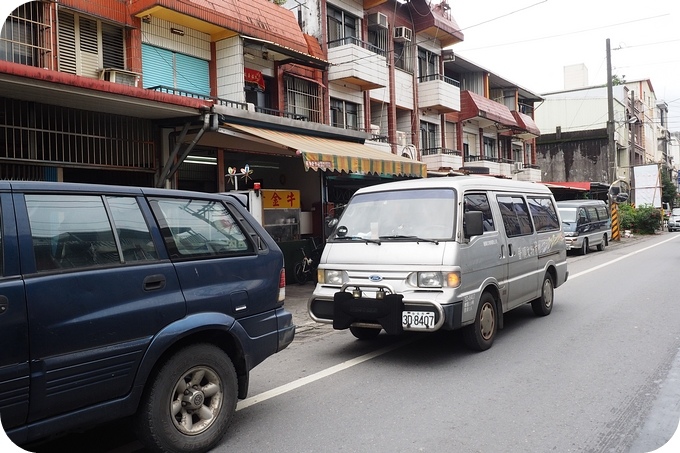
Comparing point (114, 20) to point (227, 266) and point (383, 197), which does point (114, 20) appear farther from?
point (227, 266)

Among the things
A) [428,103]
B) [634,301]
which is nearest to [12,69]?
[634,301]

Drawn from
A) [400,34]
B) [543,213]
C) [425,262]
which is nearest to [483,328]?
[425,262]

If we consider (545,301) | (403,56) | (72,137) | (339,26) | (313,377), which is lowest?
(313,377)

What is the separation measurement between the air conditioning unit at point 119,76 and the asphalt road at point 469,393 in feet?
23.3

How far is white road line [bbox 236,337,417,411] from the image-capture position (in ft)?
16.1

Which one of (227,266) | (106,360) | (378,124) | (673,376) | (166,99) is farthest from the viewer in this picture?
(378,124)

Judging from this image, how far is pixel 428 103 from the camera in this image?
2325 cm

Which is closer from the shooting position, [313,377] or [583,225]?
[313,377]

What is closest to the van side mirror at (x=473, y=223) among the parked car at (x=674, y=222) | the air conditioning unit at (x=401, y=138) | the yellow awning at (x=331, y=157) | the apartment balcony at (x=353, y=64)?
the yellow awning at (x=331, y=157)

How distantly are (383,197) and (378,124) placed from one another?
49.8ft

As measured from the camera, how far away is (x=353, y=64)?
17.8 meters

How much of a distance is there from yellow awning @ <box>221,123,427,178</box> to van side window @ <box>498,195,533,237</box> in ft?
13.5

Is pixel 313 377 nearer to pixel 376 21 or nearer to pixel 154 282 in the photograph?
pixel 154 282

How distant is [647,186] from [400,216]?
106ft
